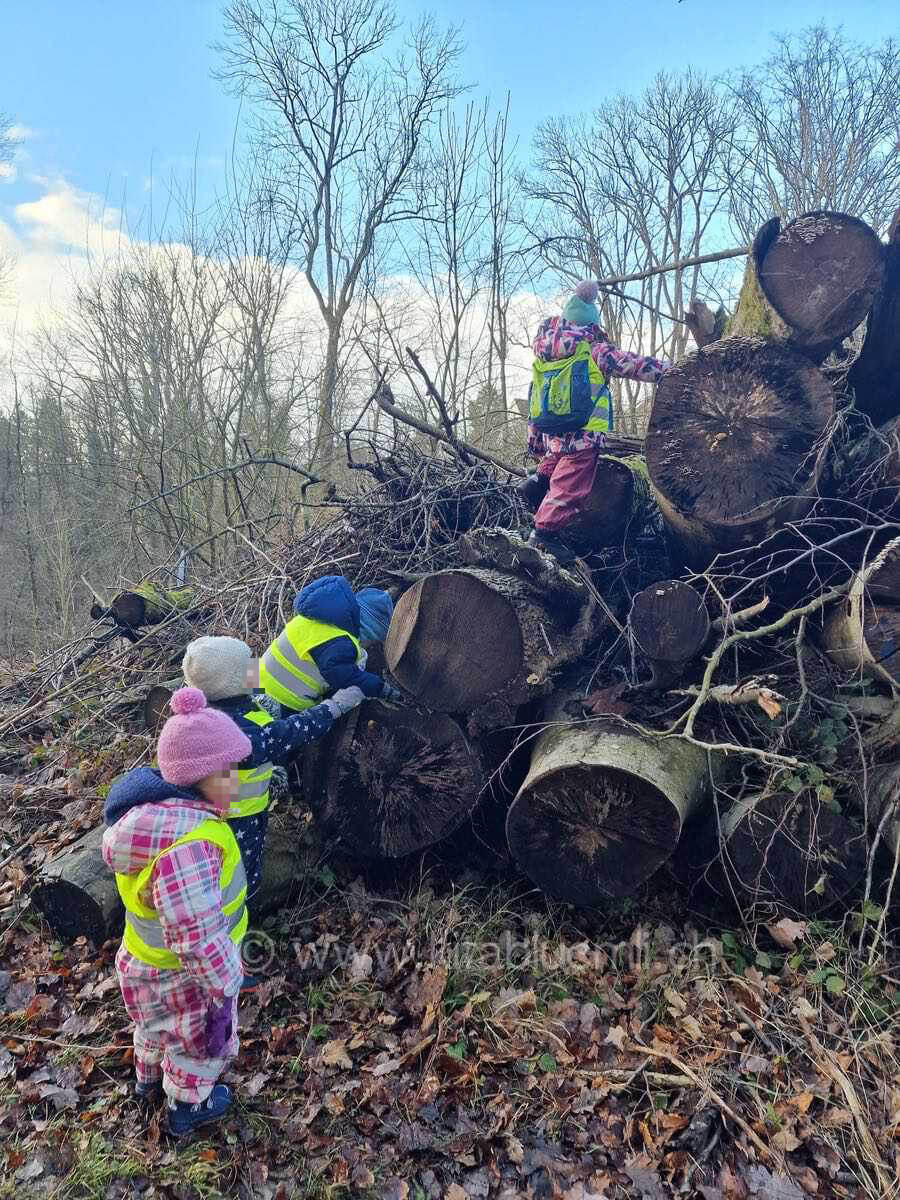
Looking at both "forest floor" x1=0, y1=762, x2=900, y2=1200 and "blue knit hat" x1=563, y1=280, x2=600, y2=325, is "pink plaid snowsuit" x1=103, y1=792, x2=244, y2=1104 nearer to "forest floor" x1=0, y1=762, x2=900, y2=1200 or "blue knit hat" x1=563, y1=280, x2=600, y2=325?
"forest floor" x1=0, y1=762, x2=900, y2=1200

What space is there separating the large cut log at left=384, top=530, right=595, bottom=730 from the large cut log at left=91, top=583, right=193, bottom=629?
3.19 m

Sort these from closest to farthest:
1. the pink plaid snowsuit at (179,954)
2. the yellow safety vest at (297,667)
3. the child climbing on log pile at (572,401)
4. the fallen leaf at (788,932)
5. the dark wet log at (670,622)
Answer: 1. the pink plaid snowsuit at (179,954)
2. the fallen leaf at (788,932)
3. the dark wet log at (670,622)
4. the yellow safety vest at (297,667)
5. the child climbing on log pile at (572,401)

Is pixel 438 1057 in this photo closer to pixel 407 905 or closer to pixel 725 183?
pixel 407 905

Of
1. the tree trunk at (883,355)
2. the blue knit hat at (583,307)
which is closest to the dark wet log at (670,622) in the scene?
the tree trunk at (883,355)

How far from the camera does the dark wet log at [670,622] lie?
11.4 feet

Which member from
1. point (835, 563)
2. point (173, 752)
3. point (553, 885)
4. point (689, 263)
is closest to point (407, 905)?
point (553, 885)

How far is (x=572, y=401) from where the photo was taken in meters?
4.67

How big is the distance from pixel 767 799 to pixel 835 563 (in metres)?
1.51

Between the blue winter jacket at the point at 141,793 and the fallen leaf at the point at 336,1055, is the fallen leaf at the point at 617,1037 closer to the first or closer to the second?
the fallen leaf at the point at 336,1055

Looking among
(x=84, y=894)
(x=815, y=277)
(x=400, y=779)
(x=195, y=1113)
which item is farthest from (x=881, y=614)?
(x=84, y=894)

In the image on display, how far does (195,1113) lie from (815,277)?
15.9 ft

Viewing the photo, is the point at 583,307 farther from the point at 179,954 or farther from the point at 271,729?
the point at 179,954

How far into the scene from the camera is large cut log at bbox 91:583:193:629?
6121 millimetres

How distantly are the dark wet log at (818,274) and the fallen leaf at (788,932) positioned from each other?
298 cm
